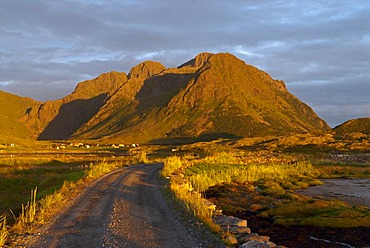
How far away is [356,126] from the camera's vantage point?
151 meters

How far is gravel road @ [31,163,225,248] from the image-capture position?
1334 centimetres

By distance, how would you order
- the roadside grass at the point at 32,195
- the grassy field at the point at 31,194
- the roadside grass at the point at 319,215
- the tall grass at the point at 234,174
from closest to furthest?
1. the roadside grass at the point at 32,195
2. the grassy field at the point at 31,194
3. the roadside grass at the point at 319,215
4. the tall grass at the point at 234,174

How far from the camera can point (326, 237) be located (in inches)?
732

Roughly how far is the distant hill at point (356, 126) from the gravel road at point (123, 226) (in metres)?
135

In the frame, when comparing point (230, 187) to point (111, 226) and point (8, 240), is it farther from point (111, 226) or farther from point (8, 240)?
point (8, 240)

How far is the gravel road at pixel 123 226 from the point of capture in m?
13.3

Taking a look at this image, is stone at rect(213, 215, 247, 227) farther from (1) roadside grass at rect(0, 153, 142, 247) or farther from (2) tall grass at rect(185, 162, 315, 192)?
(2) tall grass at rect(185, 162, 315, 192)

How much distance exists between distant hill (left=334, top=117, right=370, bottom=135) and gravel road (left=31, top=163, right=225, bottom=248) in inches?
5312

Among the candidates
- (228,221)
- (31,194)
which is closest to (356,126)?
(228,221)

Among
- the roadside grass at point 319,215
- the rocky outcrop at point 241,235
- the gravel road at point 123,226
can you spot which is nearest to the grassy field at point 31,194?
the gravel road at point 123,226

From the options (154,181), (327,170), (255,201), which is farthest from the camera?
(327,170)

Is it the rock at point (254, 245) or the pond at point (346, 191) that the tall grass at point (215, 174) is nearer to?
the pond at point (346, 191)

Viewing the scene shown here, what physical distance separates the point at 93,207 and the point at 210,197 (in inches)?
475

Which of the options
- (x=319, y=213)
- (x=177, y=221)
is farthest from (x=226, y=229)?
(x=319, y=213)
